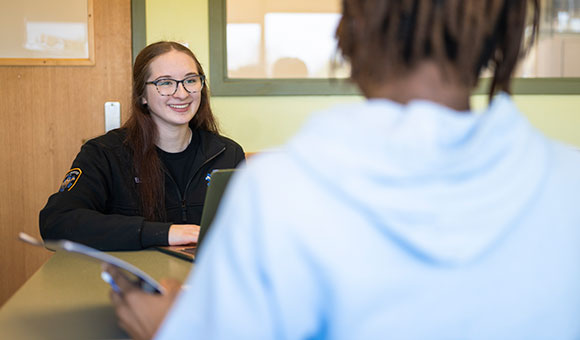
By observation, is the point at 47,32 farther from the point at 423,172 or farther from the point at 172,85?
the point at 423,172

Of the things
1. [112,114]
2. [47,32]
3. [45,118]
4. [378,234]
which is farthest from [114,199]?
[378,234]

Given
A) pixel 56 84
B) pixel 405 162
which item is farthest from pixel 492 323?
pixel 56 84

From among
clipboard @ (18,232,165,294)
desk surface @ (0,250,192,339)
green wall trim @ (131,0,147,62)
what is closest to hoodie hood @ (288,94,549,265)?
clipboard @ (18,232,165,294)

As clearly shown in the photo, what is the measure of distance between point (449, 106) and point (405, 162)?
0.35 ft

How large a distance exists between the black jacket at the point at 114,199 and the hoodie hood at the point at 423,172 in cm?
110

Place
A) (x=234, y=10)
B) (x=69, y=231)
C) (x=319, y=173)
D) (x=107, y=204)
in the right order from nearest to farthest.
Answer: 1. (x=319, y=173)
2. (x=69, y=231)
3. (x=107, y=204)
4. (x=234, y=10)

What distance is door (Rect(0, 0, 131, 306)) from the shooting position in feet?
9.34

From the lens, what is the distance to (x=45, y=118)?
2.87m

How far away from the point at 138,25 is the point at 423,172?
7.93 feet

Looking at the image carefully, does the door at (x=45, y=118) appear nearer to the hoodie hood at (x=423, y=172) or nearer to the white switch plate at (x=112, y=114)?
the white switch plate at (x=112, y=114)

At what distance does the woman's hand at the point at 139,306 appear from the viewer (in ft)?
2.94

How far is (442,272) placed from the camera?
66 centimetres

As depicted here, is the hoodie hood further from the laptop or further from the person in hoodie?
the laptop

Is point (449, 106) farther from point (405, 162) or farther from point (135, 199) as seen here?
point (135, 199)
